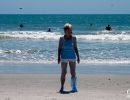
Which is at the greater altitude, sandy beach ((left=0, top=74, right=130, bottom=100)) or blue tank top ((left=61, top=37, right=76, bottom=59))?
blue tank top ((left=61, top=37, right=76, bottom=59))

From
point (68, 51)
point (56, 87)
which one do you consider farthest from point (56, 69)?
point (68, 51)

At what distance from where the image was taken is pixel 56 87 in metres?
10.5

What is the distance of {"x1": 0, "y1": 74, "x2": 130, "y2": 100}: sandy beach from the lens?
8.81 metres

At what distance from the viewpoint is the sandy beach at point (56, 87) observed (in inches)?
347

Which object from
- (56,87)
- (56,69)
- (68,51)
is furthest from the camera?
(56,69)

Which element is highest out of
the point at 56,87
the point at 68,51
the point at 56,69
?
the point at 68,51

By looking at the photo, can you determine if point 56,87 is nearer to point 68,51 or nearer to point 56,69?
point 68,51

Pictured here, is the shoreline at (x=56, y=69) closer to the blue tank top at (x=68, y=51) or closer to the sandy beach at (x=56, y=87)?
the sandy beach at (x=56, y=87)

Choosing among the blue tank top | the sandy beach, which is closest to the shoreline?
the sandy beach

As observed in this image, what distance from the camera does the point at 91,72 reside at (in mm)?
13711

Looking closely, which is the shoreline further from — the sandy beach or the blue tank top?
the blue tank top

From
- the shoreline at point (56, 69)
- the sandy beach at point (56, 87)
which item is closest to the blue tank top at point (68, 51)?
the sandy beach at point (56, 87)

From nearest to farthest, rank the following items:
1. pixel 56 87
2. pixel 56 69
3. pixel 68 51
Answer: pixel 68 51 < pixel 56 87 < pixel 56 69

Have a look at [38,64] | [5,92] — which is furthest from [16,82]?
[38,64]
